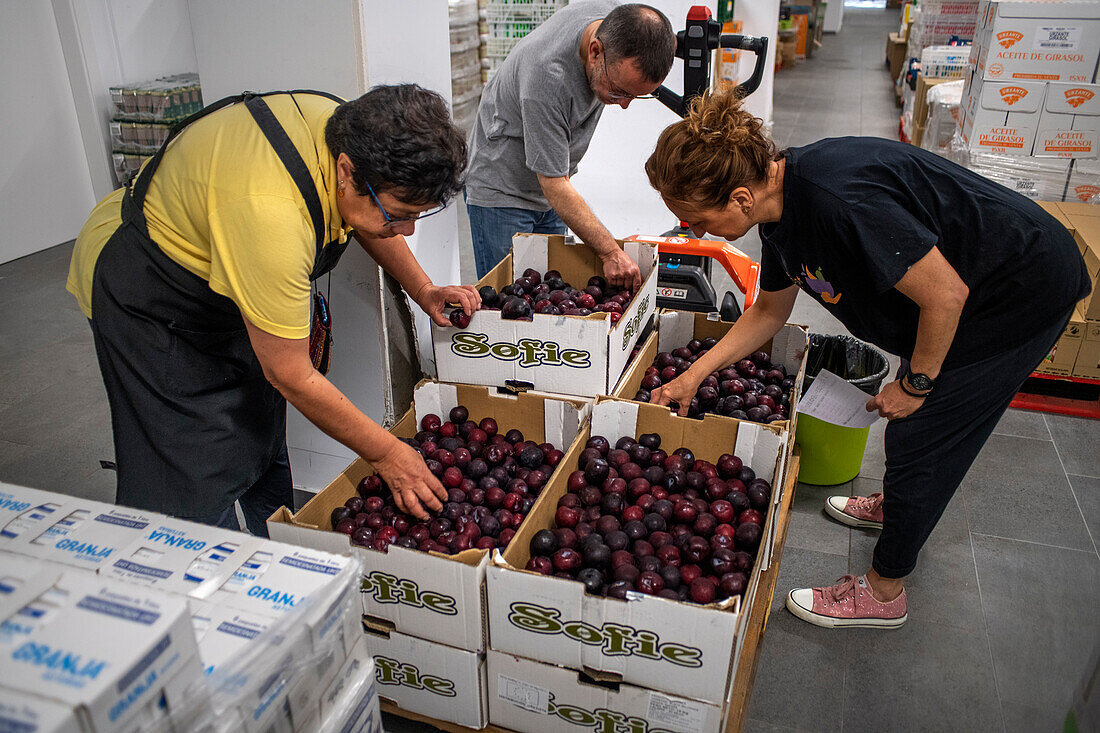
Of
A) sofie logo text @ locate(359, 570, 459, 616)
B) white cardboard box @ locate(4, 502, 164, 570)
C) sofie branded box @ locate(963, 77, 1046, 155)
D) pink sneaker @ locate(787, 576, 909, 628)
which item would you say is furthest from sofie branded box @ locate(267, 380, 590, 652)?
sofie branded box @ locate(963, 77, 1046, 155)

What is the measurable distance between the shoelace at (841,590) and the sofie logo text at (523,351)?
100 centimetres

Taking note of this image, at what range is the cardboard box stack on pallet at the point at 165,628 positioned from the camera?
2.30 feet

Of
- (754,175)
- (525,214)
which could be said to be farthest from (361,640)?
(525,214)

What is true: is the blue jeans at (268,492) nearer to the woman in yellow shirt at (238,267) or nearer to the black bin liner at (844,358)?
the woman in yellow shirt at (238,267)

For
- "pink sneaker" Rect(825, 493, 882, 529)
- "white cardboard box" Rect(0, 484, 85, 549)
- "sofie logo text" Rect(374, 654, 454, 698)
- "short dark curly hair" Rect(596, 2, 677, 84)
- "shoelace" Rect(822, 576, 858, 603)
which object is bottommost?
"pink sneaker" Rect(825, 493, 882, 529)

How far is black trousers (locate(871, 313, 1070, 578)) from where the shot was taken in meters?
1.66

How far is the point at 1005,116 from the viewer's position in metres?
3.91

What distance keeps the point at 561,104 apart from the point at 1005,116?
115 inches

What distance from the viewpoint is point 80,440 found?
3139 millimetres

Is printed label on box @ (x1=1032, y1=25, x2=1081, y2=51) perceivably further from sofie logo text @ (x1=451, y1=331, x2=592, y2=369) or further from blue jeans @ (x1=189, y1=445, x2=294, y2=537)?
blue jeans @ (x1=189, y1=445, x2=294, y2=537)

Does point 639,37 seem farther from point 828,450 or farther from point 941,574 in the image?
point 941,574

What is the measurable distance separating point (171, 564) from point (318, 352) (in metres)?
0.97

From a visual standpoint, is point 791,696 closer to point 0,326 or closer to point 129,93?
point 0,326

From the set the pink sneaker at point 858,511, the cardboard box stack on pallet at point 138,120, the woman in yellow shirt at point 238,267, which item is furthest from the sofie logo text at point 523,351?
the cardboard box stack on pallet at point 138,120
